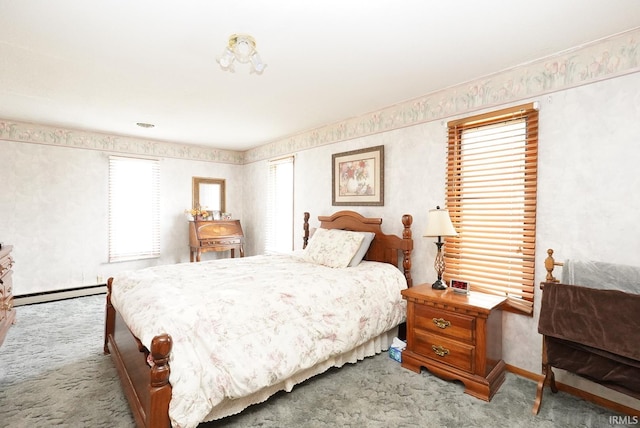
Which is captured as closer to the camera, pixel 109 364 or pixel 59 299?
pixel 109 364

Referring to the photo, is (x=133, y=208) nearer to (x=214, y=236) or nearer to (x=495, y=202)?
(x=214, y=236)

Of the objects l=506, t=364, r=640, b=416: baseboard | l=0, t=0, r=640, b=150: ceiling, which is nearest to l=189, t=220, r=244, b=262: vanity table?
l=0, t=0, r=640, b=150: ceiling

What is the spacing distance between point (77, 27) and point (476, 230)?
3230mm

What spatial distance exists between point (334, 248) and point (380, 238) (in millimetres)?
517

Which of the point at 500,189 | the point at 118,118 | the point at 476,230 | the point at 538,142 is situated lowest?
the point at 476,230

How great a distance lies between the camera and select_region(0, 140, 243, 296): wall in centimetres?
417

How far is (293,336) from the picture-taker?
2.18 metres

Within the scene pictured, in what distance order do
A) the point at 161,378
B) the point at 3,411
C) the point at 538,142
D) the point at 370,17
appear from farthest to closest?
the point at 538,142 → the point at 3,411 → the point at 370,17 → the point at 161,378

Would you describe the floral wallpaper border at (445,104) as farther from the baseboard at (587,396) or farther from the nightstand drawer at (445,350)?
the baseboard at (587,396)

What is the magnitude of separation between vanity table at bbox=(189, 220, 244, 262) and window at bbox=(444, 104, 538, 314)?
3.68 meters

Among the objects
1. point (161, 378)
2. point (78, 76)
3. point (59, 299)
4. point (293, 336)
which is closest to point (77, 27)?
point (78, 76)

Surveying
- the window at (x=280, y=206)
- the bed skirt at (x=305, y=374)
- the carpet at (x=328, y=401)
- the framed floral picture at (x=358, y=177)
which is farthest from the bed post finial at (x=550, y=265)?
the window at (x=280, y=206)

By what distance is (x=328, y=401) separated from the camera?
2193 millimetres

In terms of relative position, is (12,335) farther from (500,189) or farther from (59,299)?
(500,189)
